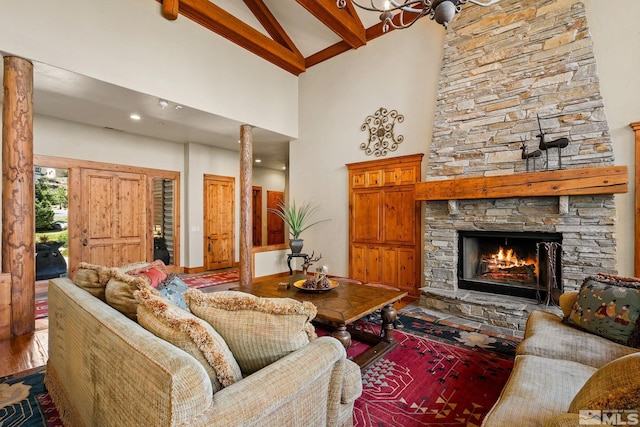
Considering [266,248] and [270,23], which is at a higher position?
[270,23]

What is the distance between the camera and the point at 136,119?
16.4ft

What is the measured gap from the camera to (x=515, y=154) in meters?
3.60

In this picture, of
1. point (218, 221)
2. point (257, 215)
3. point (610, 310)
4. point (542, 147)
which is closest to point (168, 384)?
point (610, 310)

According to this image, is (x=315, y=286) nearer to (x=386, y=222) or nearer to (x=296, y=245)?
(x=386, y=222)

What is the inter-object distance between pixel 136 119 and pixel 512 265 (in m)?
6.14

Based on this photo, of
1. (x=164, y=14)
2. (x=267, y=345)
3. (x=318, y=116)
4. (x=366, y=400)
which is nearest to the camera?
(x=267, y=345)

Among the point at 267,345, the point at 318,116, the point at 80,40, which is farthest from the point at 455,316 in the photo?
the point at 80,40

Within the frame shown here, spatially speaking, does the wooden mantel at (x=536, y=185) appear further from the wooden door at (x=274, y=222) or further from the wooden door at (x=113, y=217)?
the wooden door at (x=274, y=222)

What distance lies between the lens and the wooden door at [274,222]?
947 centimetres

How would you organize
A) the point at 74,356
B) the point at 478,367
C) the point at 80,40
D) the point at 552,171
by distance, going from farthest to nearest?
the point at 80,40, the point at 552,171, the point at 478,367, the point at 74,356

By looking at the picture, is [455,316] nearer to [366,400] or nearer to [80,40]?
[366,400]

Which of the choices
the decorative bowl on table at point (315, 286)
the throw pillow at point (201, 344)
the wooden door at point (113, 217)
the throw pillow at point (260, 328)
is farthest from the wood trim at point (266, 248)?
the throw pillow at point (201, 344)

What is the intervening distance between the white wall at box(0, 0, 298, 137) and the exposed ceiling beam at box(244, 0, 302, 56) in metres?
0.60

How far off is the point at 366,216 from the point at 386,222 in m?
0.39
